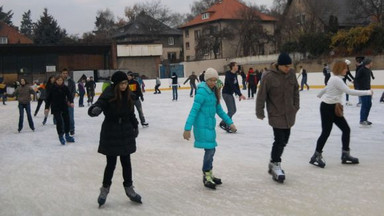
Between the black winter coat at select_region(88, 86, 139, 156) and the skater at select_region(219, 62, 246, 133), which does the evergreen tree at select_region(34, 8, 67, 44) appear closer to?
the skater at select_region(219, 62, 246, 133)

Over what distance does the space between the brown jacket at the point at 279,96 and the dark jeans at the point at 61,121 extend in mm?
4912

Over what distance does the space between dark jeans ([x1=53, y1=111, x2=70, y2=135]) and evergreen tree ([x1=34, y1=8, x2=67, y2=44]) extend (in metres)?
49.6

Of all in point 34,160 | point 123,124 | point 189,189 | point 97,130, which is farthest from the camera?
point 97,130

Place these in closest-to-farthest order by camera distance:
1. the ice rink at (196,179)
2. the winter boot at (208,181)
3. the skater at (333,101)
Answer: the ice rink at (196,179) → the winter boot at (208,181) → the skater at (333,101)

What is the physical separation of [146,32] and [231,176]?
6677cm

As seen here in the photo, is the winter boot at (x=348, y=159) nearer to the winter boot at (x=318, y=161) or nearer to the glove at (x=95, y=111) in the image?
the winter boot at (x=318, y=161)

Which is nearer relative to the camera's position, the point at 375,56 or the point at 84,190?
the point at 84,190

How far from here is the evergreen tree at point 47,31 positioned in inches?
2208

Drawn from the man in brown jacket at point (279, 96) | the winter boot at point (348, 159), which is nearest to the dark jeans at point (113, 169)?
the man in brown jacket at point (279, 96)

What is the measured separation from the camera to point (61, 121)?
9.04 m

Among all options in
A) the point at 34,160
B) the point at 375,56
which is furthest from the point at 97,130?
the point at 375,56

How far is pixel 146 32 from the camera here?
233ft

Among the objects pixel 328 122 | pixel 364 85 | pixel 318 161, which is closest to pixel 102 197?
pixel 318 161

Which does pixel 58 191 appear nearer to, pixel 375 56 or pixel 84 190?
pixel 84 190
